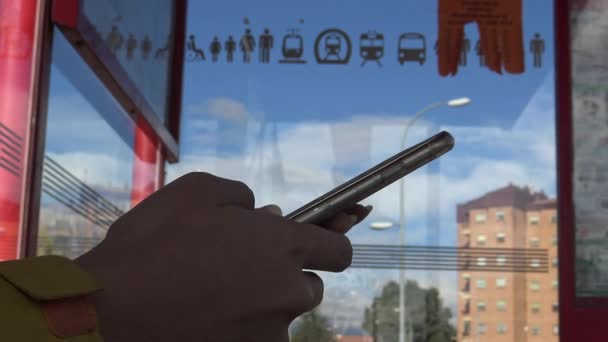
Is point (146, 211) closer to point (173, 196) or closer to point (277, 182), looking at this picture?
point (173, 196)

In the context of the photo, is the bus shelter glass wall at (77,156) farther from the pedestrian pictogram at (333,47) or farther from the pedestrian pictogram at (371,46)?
the pedestrian pictogram at (371,46)

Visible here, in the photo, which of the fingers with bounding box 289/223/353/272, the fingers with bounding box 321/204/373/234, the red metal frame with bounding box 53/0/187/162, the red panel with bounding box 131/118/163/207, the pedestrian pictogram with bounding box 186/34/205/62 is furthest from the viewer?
the pedestrian pictogram with bounding box 186/34/205/62

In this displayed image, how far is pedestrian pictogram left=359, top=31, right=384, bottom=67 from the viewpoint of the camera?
16.0 ft

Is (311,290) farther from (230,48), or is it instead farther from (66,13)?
(230,48)

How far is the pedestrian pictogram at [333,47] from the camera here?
4.88 metres

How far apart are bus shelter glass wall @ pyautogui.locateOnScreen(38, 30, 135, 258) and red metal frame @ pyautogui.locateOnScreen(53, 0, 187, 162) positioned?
0.04 meters

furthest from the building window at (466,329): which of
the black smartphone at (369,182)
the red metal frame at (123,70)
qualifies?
the black smartphone at (369,182)

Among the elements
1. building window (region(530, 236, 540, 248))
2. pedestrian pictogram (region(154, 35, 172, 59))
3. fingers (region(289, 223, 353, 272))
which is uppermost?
pedestrian pictogram (region(154, 35, 172, 59))

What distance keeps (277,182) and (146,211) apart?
4414 millimetres

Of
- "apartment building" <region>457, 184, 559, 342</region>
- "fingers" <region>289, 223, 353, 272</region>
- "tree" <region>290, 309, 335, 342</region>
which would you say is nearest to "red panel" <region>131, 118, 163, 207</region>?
"tree" <region>290, 309, 335, 342</region>

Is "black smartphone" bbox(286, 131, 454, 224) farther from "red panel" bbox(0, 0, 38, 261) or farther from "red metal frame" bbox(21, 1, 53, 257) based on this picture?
"red metal frame" bbox(21, 1, 53, 257)

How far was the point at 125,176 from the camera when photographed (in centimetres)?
410

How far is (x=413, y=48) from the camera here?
4855 millimetres

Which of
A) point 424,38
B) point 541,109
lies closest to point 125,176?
point 424,38
